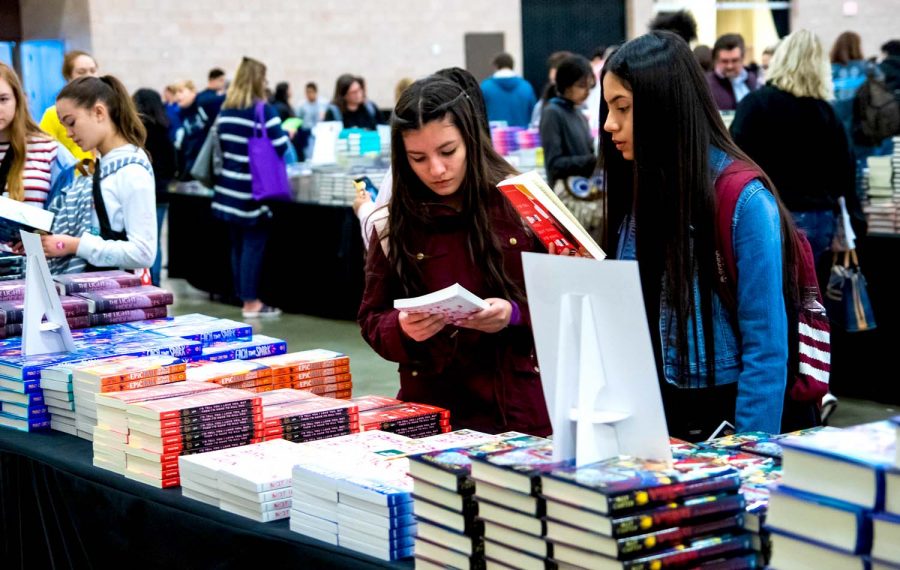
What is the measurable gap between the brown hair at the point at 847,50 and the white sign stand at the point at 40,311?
7.26 meters

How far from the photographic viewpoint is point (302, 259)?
8555mm

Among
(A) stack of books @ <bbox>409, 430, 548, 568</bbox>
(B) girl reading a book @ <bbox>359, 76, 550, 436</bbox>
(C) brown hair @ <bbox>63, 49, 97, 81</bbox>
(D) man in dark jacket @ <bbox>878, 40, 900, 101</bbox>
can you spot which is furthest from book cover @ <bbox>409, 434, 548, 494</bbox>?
(D) man in dark jacket @ <bbox>878, 40, 900, 101</bbox>

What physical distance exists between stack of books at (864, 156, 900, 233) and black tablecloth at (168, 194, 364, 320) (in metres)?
3.19

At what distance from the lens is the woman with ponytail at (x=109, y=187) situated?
397 cm

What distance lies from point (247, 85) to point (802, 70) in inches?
154

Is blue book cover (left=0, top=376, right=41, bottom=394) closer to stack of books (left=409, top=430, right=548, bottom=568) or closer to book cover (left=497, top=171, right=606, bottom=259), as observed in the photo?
book cover (left=497, top=171, right=606, bottom=259)

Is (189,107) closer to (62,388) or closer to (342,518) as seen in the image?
(62,388)

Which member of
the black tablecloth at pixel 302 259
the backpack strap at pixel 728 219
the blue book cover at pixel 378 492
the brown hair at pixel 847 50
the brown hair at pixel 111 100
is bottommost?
the black tablecloth at pixel 302 259

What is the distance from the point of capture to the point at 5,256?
4008 millimetres

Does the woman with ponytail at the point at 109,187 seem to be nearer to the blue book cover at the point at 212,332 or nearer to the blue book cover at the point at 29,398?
the blue book cover at the point at 212,332

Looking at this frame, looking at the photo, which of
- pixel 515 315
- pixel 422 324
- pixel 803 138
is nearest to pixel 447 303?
pixel 422 324

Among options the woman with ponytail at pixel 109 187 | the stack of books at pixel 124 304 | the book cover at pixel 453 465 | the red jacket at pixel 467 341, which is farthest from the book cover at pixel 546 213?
the woman with ponytail at pixel 109 187

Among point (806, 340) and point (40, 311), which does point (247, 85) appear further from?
point (806, 340)

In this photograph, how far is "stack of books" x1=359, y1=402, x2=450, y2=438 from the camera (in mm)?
2598
